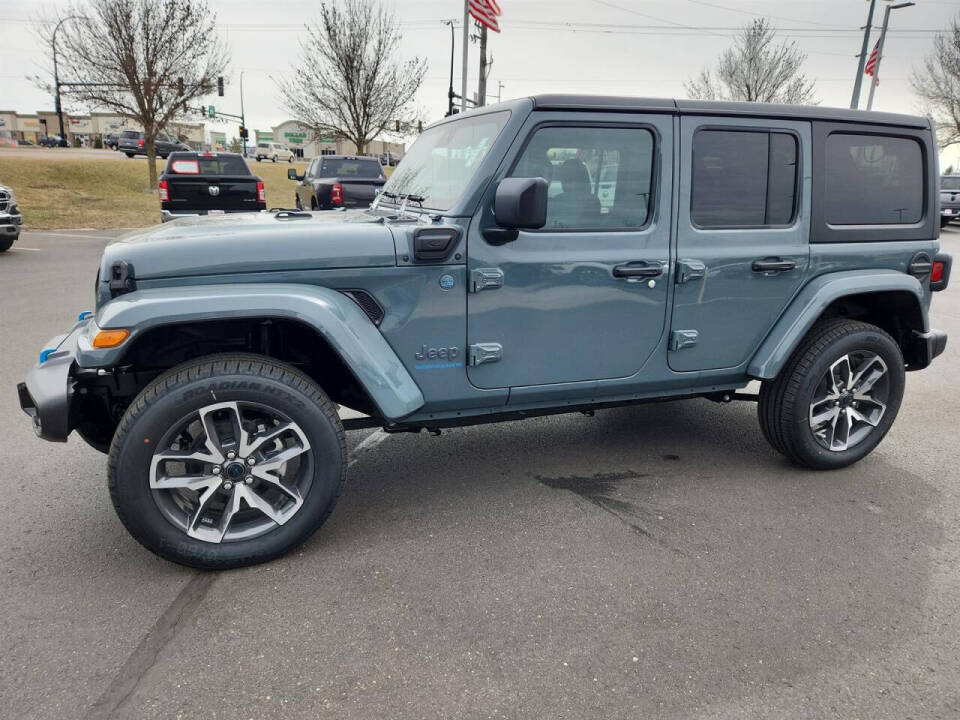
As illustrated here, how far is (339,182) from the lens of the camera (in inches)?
543

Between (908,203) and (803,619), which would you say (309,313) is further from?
(908,203)

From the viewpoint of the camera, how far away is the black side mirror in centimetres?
282

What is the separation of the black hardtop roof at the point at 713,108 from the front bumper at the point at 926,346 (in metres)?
1.20

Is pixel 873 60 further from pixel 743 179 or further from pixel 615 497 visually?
pixel 615 497

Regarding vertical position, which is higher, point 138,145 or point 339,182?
point 138,145

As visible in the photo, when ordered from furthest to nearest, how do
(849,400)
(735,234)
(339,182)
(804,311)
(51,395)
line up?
(339,182), (849,400), (804,311), (735,234), (51,395)

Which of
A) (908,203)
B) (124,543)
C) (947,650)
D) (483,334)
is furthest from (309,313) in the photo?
(908,203)

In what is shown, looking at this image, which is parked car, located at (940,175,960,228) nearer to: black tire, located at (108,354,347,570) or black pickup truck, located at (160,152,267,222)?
black pickup truck, located at (160,152,267,222)

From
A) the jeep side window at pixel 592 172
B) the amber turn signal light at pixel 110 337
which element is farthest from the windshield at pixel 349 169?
the amber turn signal light at pixel 110 337

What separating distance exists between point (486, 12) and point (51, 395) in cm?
1976

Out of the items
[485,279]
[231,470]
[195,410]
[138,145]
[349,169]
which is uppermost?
[138,145]

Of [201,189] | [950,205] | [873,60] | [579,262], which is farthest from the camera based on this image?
[873,60]

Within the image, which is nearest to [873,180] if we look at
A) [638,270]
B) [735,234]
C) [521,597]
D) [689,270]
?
[735,234]

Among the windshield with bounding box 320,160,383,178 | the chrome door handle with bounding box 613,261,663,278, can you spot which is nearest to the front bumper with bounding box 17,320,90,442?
the chrome door handle with bounding box 613,261,663,278
